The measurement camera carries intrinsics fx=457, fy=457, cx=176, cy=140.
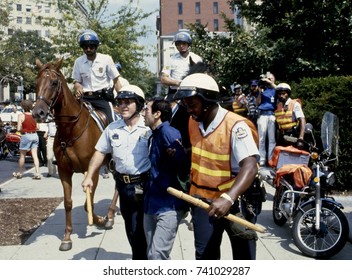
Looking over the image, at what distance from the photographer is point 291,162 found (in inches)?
247

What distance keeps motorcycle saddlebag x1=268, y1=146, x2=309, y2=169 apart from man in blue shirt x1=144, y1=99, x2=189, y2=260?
2.76 metres

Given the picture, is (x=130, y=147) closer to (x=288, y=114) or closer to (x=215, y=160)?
(x=215, y=160)

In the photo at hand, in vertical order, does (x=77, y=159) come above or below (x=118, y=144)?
below

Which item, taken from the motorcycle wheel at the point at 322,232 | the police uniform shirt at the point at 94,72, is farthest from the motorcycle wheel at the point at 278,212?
the police uniform shirt at the point at 94,72

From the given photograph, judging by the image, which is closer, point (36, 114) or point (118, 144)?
point (118, 144)

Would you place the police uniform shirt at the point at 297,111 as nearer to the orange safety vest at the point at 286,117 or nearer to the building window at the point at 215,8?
the orange safety vest at the point at 286,117

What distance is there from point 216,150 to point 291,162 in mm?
3255

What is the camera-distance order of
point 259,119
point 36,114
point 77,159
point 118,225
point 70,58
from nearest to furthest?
point 36,114, point 77,159, point 118,225, point 259,119, point 70,58

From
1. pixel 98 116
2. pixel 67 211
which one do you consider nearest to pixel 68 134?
pixel 98 116

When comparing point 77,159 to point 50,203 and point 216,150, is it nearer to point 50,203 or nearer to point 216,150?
point 50,203

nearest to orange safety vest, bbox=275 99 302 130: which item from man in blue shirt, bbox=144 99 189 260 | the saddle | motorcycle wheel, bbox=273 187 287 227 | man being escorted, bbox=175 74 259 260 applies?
motorcycle wheel, bbox=273 187 287 227

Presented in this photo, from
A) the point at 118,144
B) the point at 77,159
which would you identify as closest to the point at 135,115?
the point at 118,144

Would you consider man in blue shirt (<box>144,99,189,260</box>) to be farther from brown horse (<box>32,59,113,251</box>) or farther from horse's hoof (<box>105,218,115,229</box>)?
horse's hoof (<box>105,218,115,229</box>)

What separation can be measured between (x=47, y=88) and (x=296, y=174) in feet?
11.1
